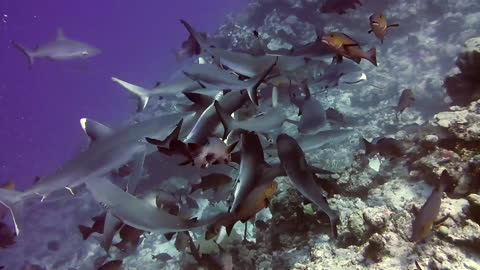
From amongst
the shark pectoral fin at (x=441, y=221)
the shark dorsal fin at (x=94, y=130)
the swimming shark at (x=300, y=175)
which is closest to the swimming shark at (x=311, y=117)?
the shark pectoral fin at (x=441, y=221)

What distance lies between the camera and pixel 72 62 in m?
45.0

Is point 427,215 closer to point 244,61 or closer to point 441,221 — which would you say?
point 441,221

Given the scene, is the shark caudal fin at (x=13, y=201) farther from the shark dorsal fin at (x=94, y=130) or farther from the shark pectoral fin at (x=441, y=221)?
the shark pectoral fin at (x=441, y=221)

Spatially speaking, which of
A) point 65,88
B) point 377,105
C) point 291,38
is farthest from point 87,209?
point 65,88

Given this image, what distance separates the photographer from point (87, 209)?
1451cm

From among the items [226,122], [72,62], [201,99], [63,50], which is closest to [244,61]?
[201,99]

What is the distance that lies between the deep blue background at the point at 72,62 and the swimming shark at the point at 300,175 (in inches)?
1593

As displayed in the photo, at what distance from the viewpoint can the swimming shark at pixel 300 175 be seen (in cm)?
227

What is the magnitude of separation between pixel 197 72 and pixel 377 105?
9535 millimetres

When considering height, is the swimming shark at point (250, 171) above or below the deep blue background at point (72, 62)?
above

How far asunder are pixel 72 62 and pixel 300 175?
4992 cm

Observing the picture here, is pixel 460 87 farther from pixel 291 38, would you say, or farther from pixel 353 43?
pixel 291 38

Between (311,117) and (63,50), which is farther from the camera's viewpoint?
(63,50)

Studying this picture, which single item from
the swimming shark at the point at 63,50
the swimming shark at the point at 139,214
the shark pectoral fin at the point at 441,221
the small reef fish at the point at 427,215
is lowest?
the swimming shark at the point at 63,50
